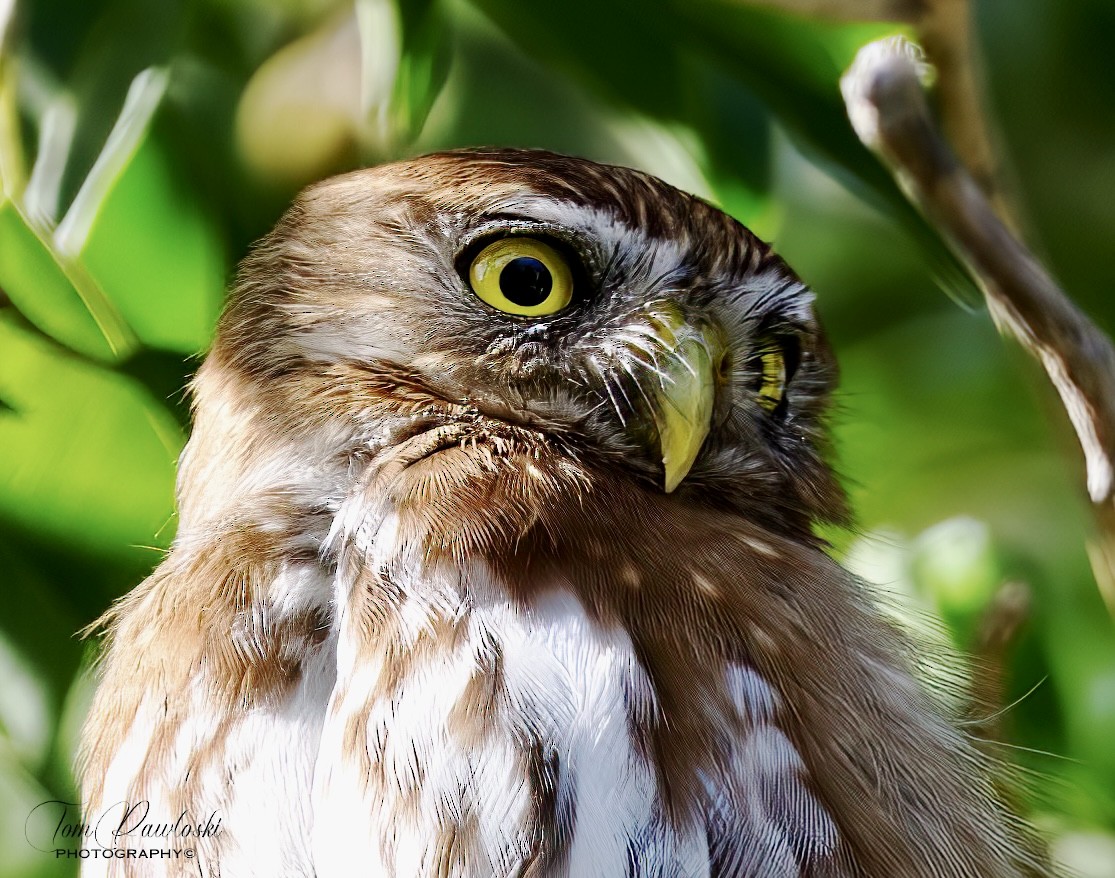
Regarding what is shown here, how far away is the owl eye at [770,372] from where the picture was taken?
4.69 feet


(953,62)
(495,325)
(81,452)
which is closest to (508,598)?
(495,325)

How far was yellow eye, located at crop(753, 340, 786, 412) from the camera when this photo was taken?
1437 mm

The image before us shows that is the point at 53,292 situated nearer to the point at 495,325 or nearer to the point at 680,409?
the point at 495,325

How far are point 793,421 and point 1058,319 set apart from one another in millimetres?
381

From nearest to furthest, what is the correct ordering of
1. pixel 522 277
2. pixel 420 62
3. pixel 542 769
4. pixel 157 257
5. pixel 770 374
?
pixel 542 769 → pixel 522 277 → pixel 770 374 → pixel 157 257 → pixel 420 62

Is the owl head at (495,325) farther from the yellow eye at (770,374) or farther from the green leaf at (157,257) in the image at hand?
the green leaf at (157,257)

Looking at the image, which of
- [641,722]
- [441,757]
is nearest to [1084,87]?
[641,722]

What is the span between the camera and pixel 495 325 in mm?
1186

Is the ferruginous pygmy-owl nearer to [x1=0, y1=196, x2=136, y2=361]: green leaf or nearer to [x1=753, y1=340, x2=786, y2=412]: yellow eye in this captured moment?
[x1=753, y1=340, x2=786, y2=412]: yellow eye

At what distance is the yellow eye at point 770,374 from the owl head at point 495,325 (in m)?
0.10

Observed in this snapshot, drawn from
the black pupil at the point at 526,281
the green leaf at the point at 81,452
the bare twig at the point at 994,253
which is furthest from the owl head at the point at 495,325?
the green leaf at the point at 81,452

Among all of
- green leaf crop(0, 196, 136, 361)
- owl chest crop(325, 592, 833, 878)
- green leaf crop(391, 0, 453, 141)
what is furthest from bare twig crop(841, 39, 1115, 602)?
green leaf crop(0, 196, 136, 361)

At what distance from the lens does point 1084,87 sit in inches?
76.5

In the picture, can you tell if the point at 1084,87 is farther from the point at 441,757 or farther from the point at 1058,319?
the point at 441,757
